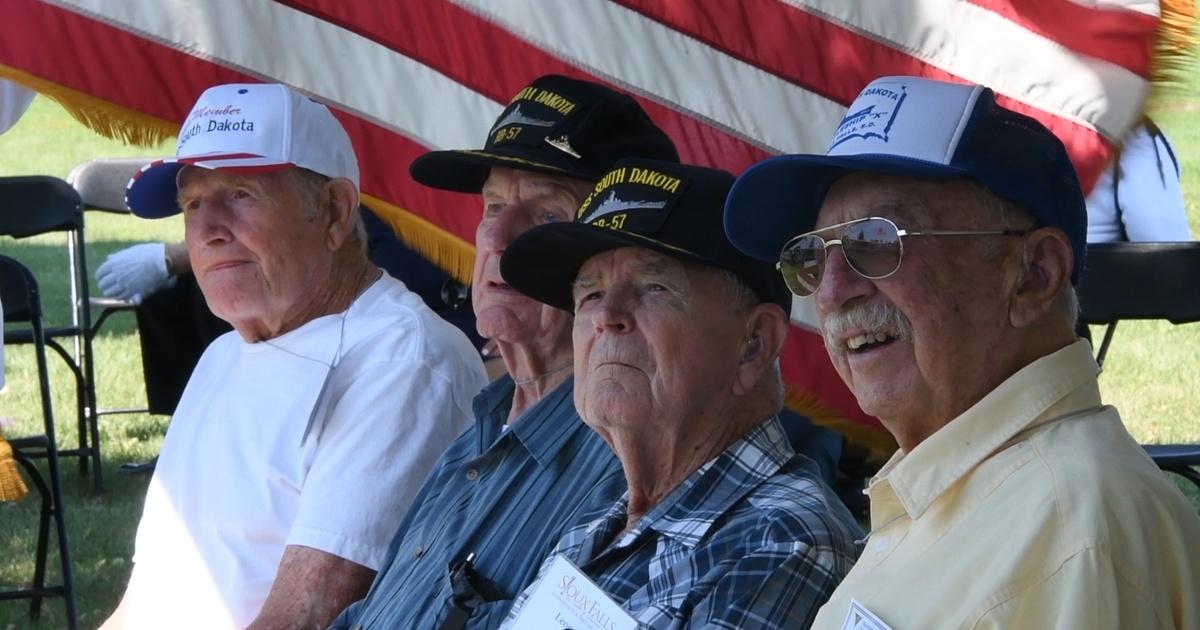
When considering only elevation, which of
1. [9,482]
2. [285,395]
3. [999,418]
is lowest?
[9,482]

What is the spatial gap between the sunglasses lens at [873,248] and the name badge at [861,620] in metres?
0.42

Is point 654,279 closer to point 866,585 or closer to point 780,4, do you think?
point 866,585

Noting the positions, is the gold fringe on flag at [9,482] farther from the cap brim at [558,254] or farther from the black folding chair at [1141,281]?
the black folding chair at [1141,281]

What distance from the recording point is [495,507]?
2.88 m

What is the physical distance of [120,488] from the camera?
734 centimetres

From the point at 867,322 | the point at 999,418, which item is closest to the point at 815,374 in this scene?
the point at 867,322

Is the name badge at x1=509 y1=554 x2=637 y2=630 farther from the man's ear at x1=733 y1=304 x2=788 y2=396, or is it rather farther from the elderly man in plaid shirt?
the man's ear at x1=733 y1=304 x2=788 y2=396

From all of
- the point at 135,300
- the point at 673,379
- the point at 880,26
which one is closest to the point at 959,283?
the point at 673,379

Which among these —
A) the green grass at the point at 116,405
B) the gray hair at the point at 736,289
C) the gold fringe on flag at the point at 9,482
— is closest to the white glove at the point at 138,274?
the green grass at the point at 116,405

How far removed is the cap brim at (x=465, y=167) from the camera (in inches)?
124

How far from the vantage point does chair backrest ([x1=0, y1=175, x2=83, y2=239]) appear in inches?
258

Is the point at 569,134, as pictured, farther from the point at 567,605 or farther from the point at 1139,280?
the point at 1139,280

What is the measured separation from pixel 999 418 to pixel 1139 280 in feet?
9.89

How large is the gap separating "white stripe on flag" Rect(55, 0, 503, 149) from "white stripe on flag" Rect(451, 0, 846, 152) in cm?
23
